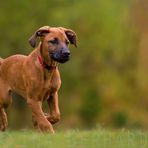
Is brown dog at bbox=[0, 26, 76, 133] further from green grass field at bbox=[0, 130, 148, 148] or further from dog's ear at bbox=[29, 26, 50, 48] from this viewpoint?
green grass field at bbox=[0, 130, 148, 148]

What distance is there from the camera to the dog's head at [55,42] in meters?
14.8

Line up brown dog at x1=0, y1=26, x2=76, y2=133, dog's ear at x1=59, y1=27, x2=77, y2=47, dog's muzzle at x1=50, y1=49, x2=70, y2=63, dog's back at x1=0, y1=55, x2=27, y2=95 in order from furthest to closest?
1. dog's back at x1=0, y1=55, x2=27, y2=95
2. dog's ear at x1=59, y1=27, x2=77, y2=47
3. brown dog at x1=0, y1=26, x2=76, y2=133
4. dog's muzzle at x1=50, y1=49, x2=70, y2=63

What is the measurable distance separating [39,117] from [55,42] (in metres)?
1.29

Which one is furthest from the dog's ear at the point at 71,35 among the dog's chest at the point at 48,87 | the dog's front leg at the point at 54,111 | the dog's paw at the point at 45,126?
the dog's paw at the point at 45,126

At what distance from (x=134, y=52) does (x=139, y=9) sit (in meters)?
5.40

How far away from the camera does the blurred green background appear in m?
46.0

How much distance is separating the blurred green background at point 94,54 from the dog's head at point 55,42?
2634 cm

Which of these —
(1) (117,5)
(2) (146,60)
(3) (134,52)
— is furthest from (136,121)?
(1) (117,5)

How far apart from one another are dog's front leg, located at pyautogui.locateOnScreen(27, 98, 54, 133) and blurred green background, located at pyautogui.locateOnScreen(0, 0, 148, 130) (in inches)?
1039

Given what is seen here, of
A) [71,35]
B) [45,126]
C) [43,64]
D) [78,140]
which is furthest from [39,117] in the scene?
[78,140]

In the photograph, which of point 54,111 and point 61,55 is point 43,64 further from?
point 54,111

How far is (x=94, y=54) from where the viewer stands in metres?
52.5

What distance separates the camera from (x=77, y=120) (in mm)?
47469

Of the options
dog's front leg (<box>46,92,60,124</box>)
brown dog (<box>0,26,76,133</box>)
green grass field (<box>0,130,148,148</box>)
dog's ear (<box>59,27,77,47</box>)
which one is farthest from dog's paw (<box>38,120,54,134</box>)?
dog's ear (<box>59,27,77,47</box>)
